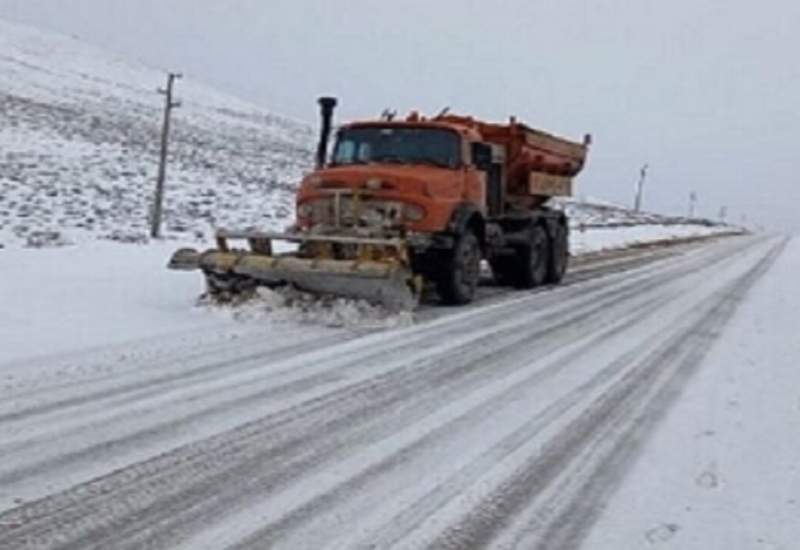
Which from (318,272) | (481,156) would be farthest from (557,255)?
(318,272)

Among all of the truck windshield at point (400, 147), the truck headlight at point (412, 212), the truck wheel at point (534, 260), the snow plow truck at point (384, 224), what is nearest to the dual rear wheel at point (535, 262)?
the truck wheel at point (534, 260)

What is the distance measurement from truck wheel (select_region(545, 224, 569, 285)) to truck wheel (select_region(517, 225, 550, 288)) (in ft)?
0.44

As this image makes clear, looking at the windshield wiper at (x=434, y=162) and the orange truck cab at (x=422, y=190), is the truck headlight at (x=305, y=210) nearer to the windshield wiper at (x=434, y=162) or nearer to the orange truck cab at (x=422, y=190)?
the orange truck cab at (x=422, y=190)

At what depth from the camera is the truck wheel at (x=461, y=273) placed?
11992mm

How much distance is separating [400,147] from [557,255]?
554cm

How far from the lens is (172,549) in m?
3.88

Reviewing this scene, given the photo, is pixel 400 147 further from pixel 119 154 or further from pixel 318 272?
pixel 119 154

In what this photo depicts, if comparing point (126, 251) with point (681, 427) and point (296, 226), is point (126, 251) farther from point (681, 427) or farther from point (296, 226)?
point (681, 427)

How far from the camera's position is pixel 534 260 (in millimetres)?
15844

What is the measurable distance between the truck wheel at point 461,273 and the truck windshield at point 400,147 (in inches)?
40.1

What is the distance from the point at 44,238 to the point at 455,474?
1294 centimetres

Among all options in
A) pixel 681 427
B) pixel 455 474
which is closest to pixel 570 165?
pixel 681 427

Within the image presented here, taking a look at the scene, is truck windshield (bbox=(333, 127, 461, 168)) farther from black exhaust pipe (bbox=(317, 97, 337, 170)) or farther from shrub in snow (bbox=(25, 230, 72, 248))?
shrub in snow (bbox=(25, 230, 72, 248))

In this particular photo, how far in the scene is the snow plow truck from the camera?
10.5m
